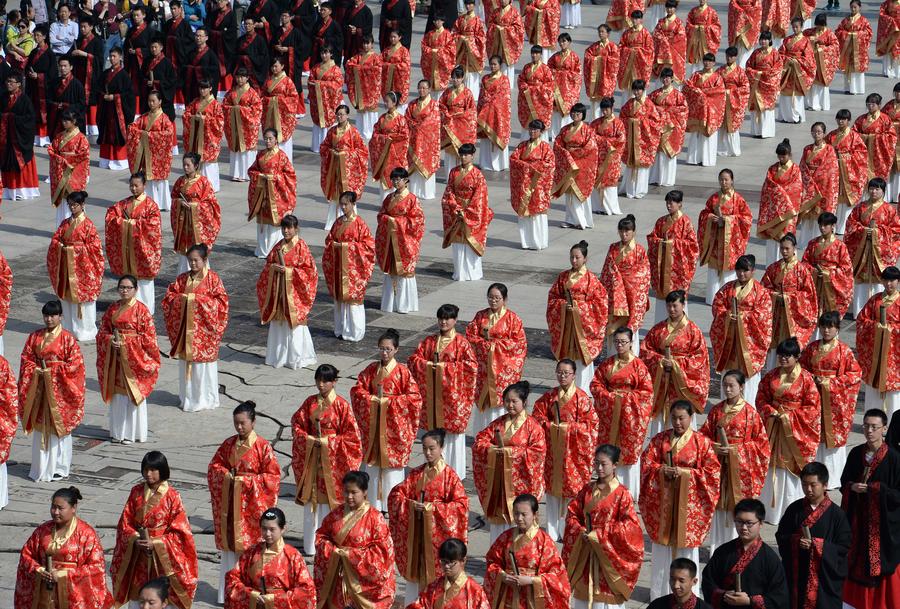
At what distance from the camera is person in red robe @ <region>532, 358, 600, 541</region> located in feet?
58.7

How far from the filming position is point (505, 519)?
57.4 ft

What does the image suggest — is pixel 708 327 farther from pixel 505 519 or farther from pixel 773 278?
pixel 505 519

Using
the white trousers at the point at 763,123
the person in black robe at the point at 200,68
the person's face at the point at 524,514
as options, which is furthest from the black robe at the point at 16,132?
the person's face at the point at 524,514

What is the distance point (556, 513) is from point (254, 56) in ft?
57.4

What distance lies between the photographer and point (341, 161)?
92.7 ft

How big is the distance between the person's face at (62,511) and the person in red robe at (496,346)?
624 centimetres

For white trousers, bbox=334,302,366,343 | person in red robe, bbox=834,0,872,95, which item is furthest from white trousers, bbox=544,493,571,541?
person in red robe, bbox=834,0,872,95

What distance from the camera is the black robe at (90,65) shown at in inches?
1284

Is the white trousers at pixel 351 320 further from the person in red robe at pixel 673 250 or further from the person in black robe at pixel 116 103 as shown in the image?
the person in black robe at pixel 116 103

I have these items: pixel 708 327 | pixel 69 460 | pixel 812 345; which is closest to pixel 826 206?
pixel 708 327

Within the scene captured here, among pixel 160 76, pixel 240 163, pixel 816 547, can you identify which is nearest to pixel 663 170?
pixel 240 163

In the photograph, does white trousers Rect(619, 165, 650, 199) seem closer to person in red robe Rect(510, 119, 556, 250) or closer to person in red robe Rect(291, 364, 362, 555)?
person in red robe Rect(510, 119, 556, 250)

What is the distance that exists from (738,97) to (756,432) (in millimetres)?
15387

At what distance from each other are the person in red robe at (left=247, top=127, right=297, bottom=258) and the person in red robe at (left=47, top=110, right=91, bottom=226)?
2853mm
